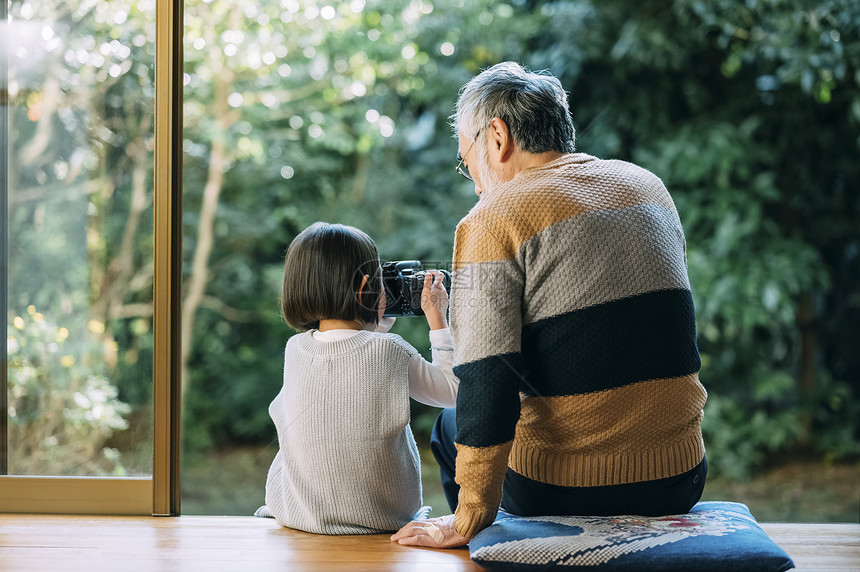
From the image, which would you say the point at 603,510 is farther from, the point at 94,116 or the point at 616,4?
the point at 616,4

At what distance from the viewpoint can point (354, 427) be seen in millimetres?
1345

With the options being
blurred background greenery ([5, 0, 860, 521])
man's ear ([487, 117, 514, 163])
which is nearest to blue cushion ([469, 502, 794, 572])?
man's ear ([487, 117, 514, 163])

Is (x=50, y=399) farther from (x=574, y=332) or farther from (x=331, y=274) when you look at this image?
(x=574, y=332)

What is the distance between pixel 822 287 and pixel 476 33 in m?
1.88

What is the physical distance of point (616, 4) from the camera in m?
3.04

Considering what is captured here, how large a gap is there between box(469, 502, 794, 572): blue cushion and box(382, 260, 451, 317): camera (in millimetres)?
449

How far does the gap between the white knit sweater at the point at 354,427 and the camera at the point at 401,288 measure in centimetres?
8

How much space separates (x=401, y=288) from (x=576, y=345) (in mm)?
401

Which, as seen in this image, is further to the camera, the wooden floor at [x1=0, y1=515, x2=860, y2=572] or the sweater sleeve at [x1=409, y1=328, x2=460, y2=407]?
the sweater sleeve at [x1=409, y1=328, x2=460, y2=407]

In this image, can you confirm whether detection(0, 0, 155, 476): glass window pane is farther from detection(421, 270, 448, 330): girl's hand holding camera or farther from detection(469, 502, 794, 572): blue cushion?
detection(469, 502, 794, 572): blue cushion

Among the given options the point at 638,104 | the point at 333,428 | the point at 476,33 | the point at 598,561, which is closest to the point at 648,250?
the point at 598,561

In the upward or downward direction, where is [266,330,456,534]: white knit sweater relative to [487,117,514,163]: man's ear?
downward

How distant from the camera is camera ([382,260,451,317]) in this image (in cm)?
141

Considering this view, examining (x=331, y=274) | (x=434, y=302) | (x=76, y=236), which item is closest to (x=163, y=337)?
(x=76, y=236)
